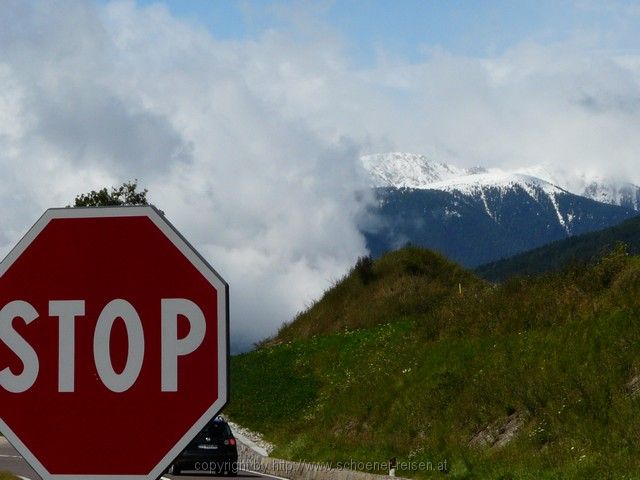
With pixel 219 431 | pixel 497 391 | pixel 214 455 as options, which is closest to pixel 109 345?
pixel 497 391

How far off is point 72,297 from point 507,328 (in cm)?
3255

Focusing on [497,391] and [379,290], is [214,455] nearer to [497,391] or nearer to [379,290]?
[497,391]

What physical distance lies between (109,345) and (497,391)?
2683cm

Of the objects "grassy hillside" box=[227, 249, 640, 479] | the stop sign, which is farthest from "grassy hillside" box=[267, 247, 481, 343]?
the stop sign

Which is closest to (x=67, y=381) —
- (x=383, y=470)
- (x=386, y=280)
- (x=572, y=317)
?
(x=383, y=470)

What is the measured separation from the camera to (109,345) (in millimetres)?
3656

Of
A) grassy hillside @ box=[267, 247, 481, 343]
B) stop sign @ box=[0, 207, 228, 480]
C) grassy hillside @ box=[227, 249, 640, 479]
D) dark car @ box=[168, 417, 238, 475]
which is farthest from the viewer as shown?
grassy hillside @ box=[267, 247, 481, 343]

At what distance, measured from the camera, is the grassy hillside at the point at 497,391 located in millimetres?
23694

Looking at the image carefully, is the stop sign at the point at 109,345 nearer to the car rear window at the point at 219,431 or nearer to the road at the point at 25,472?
the road at the point at 25,472

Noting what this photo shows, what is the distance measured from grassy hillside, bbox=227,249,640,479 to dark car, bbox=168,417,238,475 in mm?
2554

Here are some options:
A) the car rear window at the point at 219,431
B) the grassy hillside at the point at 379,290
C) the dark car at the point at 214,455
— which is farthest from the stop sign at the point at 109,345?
the grassy hillside at the point at 379,290

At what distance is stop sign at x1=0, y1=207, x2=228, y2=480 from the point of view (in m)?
3.63

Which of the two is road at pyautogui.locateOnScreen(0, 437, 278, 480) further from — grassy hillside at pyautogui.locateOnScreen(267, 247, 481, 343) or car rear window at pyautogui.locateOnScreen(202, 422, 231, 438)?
grassy hillside at pyautogui.locateOnScreen(267, 247, 481, 343)

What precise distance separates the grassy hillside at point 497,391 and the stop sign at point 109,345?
15700 mm
